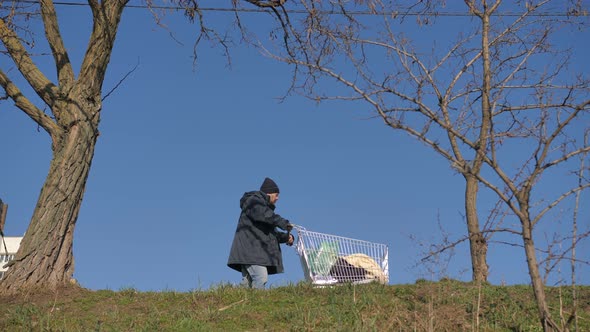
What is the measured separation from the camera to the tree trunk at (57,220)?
28.6 feet

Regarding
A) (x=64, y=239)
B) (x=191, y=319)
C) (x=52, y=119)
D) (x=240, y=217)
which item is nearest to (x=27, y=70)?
(x=52, y=119)

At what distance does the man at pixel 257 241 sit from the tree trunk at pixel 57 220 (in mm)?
2306

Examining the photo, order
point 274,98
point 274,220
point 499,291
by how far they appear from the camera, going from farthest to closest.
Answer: point 274,220 → point 274,98 → point 499,291

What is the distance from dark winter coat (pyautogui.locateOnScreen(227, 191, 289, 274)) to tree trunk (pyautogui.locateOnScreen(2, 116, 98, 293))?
2.31 m

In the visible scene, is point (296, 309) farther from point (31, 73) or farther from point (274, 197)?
point (31, 73)

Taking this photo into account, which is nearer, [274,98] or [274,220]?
[274,98]

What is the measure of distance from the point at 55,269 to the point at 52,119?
2163 mm

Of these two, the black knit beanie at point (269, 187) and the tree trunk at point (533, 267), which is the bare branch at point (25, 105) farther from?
the tree trunk at point (533, 267)

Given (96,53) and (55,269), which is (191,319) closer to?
(55,269)

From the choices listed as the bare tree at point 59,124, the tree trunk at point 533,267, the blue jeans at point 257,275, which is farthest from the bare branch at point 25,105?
the tree trunk at point 533,267

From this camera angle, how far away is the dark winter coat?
31.4 feet

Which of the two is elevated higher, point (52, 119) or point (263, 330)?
point (52, 119)

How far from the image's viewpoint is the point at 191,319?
6461 millimetres

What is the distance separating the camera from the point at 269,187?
10305 millimetres
